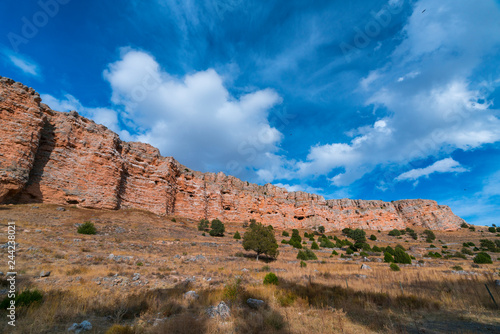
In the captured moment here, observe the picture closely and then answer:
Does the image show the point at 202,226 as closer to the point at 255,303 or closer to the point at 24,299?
the point at 255,303

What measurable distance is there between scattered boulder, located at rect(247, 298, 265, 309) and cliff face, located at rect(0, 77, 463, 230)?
31658 millimetres

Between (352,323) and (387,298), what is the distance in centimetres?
350

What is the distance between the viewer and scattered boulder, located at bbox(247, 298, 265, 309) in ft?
23.2

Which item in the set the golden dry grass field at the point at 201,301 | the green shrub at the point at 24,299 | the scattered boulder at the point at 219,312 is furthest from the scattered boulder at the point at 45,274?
the scattered boulder at the point at 219,312

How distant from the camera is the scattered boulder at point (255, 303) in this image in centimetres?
707

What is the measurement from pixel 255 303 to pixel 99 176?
117 feet

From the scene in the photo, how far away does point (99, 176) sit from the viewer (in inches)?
1261

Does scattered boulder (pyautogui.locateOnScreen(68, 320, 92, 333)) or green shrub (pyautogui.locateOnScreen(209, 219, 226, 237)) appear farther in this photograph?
green shrub (pyautogui.locateOnScreen(209, 219, 226, 237))

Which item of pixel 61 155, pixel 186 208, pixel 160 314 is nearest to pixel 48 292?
pixel 160 314

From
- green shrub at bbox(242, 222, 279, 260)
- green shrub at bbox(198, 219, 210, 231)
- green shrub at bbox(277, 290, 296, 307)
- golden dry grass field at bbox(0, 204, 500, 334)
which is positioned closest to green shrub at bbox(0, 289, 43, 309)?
golden dry grass field at bbox(0, 204, 500, 334)

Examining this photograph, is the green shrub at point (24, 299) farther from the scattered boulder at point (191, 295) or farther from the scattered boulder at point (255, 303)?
the scattered boulder at point (255, 303)

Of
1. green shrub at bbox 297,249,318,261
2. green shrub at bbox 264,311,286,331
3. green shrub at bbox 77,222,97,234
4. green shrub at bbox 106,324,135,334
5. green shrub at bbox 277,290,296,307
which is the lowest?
green shrub at bbox 297,249,318,261

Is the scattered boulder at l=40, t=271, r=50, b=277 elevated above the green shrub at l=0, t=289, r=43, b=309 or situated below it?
below

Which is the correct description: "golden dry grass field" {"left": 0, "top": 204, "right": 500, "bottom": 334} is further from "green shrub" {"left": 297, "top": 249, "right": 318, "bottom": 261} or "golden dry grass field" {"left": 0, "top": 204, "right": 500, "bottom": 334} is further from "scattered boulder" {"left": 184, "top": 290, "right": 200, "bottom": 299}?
"green shrub" {"left": 297, "top": 249, "right": 318, "bottom": 261}
